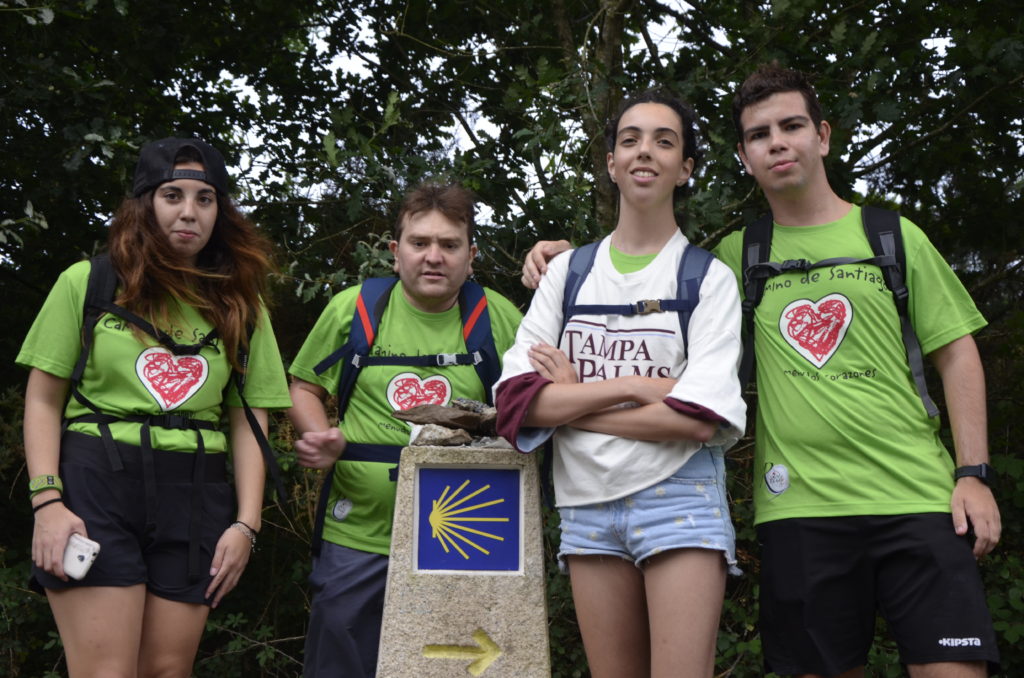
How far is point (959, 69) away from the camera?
4.47m

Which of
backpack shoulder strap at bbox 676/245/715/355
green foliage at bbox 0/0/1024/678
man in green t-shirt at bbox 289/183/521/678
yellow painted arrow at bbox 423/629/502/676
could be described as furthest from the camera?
green foliage at bbox 0/0/1024/678

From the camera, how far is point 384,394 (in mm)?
3434

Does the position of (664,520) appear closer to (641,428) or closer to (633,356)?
(641,428)

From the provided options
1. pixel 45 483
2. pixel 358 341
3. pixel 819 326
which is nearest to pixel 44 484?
pixel 45 483

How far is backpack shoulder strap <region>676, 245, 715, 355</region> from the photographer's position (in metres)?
2.86

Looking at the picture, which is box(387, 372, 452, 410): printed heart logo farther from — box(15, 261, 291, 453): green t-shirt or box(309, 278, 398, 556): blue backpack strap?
box(15, 261, 291, 453): green t-shirt

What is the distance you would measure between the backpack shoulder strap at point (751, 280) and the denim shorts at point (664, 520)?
0.36 metres

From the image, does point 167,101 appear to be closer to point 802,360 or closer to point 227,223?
point 227,223

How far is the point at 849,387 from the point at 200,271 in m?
1.90

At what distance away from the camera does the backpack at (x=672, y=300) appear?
2869mm

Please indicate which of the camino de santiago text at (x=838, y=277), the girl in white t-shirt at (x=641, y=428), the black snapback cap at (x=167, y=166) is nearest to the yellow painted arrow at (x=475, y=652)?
the girl in white t-shirt at (x=641, y=428)

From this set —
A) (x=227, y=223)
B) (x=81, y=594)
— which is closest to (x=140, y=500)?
(x=81, y=594)

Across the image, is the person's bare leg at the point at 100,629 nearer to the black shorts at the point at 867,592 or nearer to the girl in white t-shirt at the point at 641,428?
the girl in white t-shirt at the point at 641,428

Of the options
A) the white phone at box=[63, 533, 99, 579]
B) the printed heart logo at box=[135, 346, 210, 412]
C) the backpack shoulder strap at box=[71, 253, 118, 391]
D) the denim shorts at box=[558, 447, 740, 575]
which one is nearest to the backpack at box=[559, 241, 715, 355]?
the denim shorts at box=[558, 447, 740, 575]
